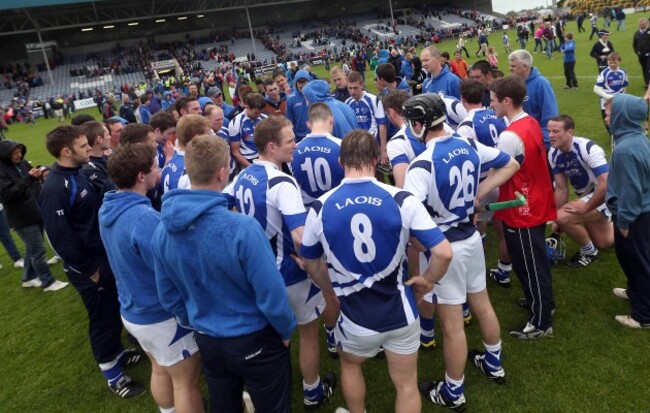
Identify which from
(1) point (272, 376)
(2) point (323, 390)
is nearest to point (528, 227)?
(2) point (323, 390)

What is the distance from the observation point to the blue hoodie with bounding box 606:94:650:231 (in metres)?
3.42

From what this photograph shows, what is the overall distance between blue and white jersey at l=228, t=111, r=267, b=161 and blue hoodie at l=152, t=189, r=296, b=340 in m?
4.43

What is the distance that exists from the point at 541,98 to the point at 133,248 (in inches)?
200

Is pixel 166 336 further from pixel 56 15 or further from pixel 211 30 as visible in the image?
pixel 211 30

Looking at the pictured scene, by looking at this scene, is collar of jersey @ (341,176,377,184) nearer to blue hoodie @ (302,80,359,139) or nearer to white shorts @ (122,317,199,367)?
white shorts @ (122,317,199,367)

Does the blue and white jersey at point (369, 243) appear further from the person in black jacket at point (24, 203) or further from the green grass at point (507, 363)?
the person in black jacket at point (24, 203)

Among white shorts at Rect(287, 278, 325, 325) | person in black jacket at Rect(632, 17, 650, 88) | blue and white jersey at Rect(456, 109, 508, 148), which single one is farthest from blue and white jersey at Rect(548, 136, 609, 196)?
person in black jacket at Rect(632, 17, 650, 88)

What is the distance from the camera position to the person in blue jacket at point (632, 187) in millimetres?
3430

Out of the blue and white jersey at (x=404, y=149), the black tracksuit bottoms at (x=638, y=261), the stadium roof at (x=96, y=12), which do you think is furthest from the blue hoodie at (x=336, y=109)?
the stadium roof at (x=96, y=12)

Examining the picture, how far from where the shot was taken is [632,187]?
3434 mm

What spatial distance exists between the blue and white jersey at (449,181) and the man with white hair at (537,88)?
2.82 metres

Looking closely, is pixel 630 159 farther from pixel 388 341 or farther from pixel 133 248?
pixel 133 248

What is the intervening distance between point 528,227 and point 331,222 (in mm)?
2117

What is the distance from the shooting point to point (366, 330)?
8.71 ft
